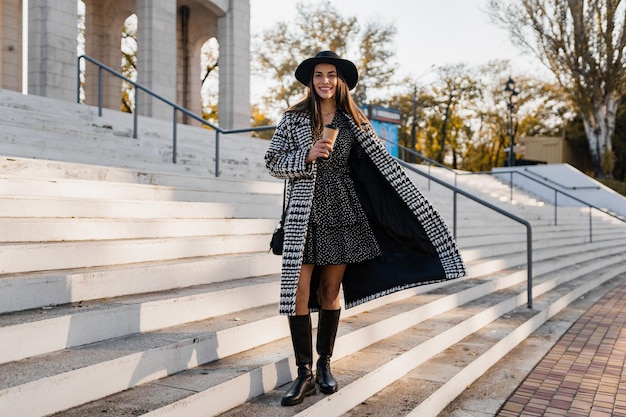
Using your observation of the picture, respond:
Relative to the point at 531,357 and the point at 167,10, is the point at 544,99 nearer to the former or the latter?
the point at 167,10

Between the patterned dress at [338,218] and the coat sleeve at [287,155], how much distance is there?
0.39 feet

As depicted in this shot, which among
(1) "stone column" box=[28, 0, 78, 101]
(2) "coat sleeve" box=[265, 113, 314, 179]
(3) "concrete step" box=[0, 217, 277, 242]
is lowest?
(3) "concrete step" box=[0, 217, 277, 242]

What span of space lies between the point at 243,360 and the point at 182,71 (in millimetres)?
19777

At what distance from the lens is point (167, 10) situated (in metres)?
16.4

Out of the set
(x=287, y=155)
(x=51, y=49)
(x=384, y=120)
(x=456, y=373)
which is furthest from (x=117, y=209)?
(x=384, y=120)

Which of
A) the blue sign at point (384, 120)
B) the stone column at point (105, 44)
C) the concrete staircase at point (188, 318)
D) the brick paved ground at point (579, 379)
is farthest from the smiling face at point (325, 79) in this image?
the blue sign at point (384, 120)

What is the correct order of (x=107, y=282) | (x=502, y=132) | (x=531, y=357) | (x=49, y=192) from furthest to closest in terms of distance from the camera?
(x=502, y=132) → (x=531, y=357) → (x=49, y=192) → (x=107, y=282)

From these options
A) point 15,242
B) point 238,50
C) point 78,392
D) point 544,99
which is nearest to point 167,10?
point 238,50

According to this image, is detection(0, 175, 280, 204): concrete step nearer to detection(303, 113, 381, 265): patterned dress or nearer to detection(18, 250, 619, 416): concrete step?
detection(18, 250, 619, 416): concrete step

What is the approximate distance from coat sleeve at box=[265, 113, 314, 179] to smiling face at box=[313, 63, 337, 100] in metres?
0.23

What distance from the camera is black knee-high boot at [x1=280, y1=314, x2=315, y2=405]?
10.9ft

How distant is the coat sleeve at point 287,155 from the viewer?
3.30 m

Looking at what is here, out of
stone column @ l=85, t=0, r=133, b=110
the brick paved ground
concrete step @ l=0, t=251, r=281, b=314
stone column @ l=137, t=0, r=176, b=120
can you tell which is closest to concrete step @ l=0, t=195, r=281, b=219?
concrete step @ l=0, t=251, r=281, b=314

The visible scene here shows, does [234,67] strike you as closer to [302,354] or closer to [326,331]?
[326,331]
